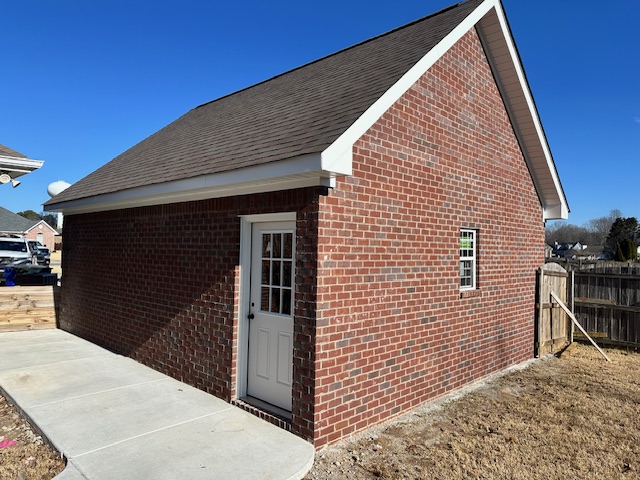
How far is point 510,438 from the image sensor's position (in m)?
5.00

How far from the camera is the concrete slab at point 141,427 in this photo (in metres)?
4.04

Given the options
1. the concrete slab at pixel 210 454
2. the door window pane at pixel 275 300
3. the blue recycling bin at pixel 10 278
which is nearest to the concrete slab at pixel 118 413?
the concrete slab at pixel 210 454

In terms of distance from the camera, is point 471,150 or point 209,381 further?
point 471,150

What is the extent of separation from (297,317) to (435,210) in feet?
9.08

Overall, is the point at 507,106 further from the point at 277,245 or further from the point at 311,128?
the point at 277,245

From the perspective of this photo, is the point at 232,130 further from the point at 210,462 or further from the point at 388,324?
the point at 210,462

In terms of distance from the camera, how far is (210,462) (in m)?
4.12

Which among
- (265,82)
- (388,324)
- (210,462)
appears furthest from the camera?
(265,82)

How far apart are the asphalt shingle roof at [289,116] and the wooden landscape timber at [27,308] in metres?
2.15

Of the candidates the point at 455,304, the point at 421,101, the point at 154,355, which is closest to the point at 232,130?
the point at 421,101

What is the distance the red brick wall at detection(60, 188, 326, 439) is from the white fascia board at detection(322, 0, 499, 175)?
0.45 meters

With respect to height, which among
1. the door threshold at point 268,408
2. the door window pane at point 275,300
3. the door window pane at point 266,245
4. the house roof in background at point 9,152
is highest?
the house roof in background at point 9,152

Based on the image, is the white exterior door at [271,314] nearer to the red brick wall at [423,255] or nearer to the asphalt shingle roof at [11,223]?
the red brick wall at [423,255]

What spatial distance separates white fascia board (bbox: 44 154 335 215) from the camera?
4602mm
